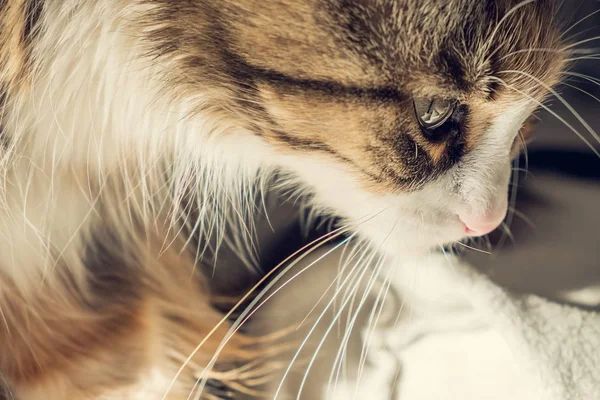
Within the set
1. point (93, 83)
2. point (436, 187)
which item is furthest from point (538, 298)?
point (93, 83)

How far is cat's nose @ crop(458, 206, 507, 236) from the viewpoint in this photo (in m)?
0.56

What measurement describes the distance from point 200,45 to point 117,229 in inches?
14.0

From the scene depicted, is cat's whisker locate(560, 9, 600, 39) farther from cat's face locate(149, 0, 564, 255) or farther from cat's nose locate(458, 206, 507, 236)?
cat's nose locate(458, 206, 507, 236)

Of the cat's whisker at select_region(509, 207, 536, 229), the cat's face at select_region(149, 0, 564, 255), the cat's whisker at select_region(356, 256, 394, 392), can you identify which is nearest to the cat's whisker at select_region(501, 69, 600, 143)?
the cat's face at select_region(149, 0, 564, 255)

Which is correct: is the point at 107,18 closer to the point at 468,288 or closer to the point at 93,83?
the point at 93,83

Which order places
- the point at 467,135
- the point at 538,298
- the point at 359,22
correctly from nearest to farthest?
the point at 359,22
the point at 467,135
the point at 538,298

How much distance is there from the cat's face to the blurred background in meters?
0.16

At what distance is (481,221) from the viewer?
0.56 meters

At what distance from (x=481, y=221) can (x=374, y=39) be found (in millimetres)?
269

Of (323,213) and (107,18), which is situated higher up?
(107,18)

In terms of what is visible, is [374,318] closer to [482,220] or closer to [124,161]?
[482,220]

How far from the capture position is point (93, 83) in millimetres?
518

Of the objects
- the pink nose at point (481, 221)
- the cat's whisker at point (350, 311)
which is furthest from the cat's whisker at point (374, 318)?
the pink nose at point (481, 221)

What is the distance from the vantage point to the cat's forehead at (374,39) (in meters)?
0.38
